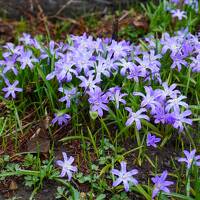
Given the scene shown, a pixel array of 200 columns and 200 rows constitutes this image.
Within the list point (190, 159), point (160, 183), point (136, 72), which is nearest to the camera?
point (160, 183)

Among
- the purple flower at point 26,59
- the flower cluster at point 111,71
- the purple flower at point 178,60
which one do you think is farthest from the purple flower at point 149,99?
the purple flower at point 26,59

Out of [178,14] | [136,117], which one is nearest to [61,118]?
[136,117]

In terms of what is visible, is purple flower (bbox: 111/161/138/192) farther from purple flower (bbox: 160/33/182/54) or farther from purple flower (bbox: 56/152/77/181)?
purple flower (bbox: 160/33/182/54)

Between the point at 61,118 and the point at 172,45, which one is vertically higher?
the point at 172,45

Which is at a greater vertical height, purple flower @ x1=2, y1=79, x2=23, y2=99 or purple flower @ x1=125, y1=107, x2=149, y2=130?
purple flower @ x1=125, y1=107, x2=149, y2=130

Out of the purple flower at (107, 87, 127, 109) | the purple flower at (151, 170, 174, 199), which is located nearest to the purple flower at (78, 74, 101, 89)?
the purple flower at (107, 87, 127, 109)

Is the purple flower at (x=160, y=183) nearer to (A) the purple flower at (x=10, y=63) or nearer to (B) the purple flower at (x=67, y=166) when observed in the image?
(B) the purple flower at (x=67, y=166)

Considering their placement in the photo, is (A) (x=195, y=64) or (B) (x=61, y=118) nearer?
(B) (x=61, y=118)

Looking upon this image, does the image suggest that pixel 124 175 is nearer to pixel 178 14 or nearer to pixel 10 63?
pixel 10 63

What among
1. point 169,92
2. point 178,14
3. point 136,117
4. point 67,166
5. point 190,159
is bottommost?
point 67,166

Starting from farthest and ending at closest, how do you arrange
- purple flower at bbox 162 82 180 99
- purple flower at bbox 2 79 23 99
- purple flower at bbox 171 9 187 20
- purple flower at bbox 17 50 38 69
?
purple flower at bbox 171 9 187 20, purple flower at bbox 17 50 38 69, purple flower at bbox 2 79 23 99, purple flower at bbox 162 82 180 99
